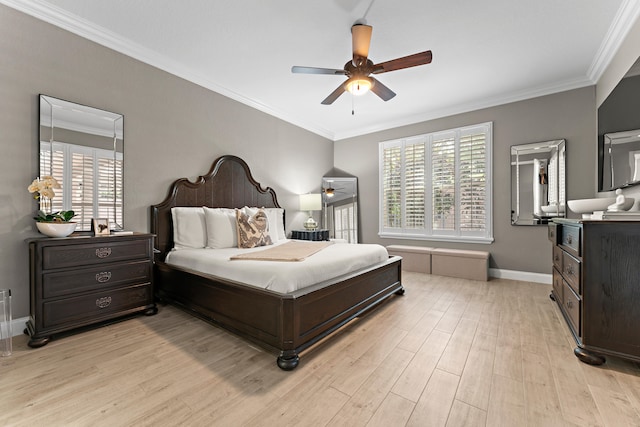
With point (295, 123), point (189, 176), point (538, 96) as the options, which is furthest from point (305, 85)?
point (538, 96)

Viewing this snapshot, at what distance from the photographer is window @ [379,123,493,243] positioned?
14.5 ft

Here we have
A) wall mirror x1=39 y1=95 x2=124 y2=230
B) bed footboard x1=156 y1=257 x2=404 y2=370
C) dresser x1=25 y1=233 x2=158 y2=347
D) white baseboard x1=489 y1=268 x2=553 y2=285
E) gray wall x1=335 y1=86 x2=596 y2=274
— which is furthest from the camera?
white baseboard x1=489 y1=268 x2=553 y2=285

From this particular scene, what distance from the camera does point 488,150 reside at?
434 cm

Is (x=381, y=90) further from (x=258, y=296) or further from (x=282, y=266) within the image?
(x=258, y=296)

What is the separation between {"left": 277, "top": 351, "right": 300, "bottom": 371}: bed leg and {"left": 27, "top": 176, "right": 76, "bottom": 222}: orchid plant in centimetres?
216

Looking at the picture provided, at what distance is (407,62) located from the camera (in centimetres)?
238

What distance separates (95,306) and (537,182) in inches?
214

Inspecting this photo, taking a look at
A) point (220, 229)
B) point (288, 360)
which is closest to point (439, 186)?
point (220, 229)


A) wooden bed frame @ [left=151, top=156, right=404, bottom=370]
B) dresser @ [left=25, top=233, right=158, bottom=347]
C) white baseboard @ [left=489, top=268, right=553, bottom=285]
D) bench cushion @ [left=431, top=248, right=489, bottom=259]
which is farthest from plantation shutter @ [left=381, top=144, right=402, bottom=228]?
dresser @ [left=25, top=233, right=158, bottom=347]

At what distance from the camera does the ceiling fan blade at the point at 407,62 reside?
7.44ft

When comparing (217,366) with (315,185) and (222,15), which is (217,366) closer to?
(222,15)

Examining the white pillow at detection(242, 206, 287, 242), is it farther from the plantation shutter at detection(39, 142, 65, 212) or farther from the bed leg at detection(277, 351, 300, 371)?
the bed leg at detection(277, 351, 300, 371)

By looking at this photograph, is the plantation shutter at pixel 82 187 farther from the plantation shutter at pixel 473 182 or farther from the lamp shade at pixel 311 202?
the plantation shutter at pixel 473 182

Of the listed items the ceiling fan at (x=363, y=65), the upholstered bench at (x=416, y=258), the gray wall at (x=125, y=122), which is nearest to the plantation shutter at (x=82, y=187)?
the gray wall at (x=125, y=122)
